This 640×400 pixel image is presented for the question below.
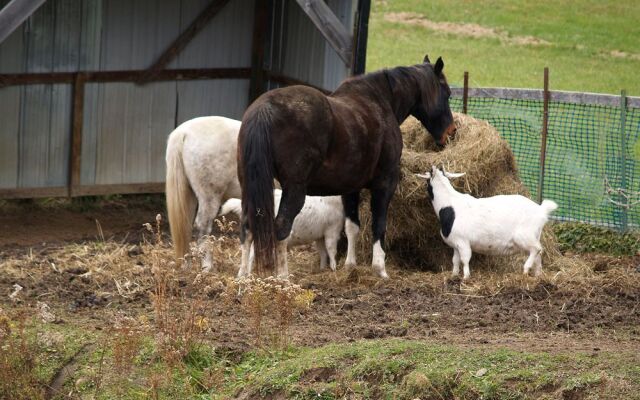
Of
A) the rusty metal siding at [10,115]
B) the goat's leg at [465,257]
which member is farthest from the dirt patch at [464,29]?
the goat's leg at [465,257]

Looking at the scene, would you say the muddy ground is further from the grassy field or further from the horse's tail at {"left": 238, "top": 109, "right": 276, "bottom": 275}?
the grassy field

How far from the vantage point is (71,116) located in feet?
39.8

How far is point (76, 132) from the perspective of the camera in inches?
477

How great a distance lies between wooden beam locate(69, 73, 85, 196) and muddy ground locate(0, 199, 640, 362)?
5.07 ft

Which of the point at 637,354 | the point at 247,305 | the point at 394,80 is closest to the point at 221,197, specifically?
the point at 394,80

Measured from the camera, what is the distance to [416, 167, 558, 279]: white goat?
9305mm

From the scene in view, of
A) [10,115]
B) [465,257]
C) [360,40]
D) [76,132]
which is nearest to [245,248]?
[465,257]

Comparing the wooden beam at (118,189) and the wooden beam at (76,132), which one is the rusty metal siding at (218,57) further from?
the wooden beam at (76,132)

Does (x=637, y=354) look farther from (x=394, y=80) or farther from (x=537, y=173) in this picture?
(x=537, y=173)

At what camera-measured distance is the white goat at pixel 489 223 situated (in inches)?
366

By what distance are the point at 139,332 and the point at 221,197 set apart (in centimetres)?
296

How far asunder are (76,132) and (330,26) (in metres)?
3.41

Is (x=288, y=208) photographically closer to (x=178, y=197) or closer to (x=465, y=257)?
(x=178, y=197)

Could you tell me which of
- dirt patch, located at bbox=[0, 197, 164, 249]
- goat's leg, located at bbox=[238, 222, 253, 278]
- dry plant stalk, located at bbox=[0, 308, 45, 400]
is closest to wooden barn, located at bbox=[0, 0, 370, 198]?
dirt patch, located at bbox=[0, 197, 164, 249]
